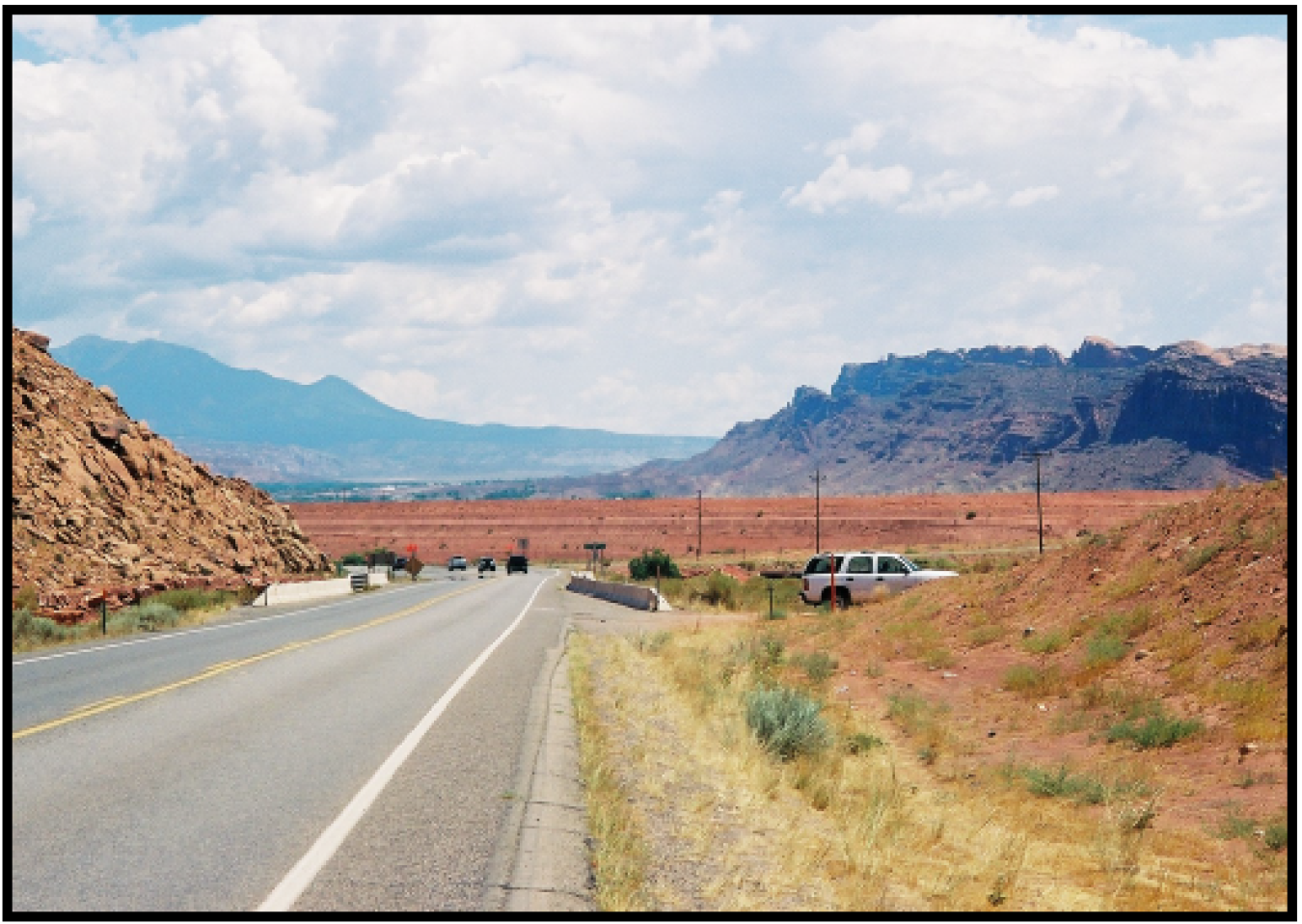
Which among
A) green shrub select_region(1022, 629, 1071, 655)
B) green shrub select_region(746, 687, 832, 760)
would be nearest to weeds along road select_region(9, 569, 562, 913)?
green shrub select_region(746, 687, 832, 760)

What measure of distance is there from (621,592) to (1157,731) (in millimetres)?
35479

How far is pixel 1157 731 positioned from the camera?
50.2ft

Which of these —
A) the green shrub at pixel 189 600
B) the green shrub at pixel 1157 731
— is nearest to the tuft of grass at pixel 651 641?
the green shrub at pixel 1157 731

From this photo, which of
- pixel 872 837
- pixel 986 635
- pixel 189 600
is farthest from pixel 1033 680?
pixel 189 600

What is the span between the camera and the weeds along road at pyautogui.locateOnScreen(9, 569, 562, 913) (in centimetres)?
707

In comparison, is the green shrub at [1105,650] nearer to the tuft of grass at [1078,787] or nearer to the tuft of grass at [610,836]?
the tuft of grass at [1078,787]

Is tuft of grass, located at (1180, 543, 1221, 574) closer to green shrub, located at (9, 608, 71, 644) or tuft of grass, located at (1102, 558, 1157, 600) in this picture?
tuft of grass, located at (1102, 558, 1157, 600)

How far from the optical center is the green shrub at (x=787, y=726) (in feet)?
46.1

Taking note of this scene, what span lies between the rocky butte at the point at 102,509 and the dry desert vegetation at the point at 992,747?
2068 cm

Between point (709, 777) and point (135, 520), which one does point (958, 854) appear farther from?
point (135, 520)

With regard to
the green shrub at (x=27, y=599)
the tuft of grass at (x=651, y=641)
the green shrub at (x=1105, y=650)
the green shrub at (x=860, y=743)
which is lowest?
the tuft of grass at (x=651, y=641)

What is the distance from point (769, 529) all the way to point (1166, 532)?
109 m

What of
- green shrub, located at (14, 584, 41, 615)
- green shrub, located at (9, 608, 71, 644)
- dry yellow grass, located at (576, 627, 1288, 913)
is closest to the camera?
dry yellow grass, located at (576, 627, 1288, 913)

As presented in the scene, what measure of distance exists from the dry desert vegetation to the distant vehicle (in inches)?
Answer: 270
